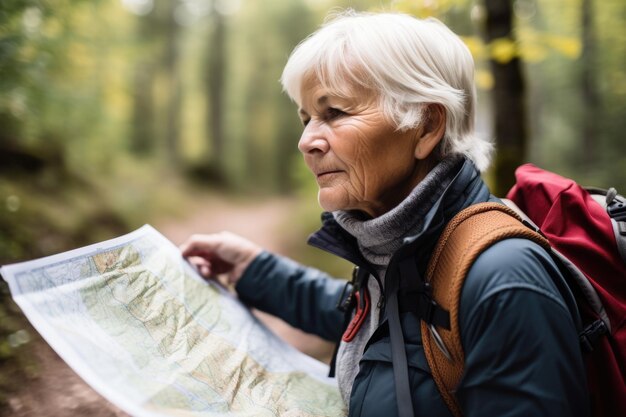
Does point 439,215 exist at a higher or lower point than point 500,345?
higher

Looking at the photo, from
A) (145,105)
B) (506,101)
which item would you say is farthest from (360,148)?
(145,105)

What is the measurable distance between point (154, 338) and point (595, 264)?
1568 mm

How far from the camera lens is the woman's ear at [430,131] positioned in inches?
66.5

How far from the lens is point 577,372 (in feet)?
4.11

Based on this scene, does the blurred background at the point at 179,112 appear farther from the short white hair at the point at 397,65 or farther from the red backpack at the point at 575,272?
the red backpack at the point at 575,272

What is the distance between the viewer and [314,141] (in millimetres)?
1699

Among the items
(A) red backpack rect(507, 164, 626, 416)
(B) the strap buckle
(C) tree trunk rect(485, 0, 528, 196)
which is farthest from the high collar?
(C) tree trunk rect(485, 0, 528, 196)

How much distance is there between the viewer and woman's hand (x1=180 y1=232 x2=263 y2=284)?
2311 mm

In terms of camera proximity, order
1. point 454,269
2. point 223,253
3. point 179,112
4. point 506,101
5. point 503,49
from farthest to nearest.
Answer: point 179,112
point 506,101
point 503,49
point 223,253
point 454,269

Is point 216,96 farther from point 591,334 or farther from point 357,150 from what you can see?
point 591,334

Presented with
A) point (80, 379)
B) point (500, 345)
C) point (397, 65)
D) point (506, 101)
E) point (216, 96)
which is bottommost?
point (80, 379)

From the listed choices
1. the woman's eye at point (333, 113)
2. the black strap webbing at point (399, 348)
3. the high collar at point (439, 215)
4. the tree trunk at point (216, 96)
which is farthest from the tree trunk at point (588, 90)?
the tree trunk at point (216, 96)

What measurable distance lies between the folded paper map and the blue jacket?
399 millimetres

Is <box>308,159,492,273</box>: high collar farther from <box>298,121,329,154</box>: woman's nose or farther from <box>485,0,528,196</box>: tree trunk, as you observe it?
<box>485,0,528,196</box>: tree trunk
